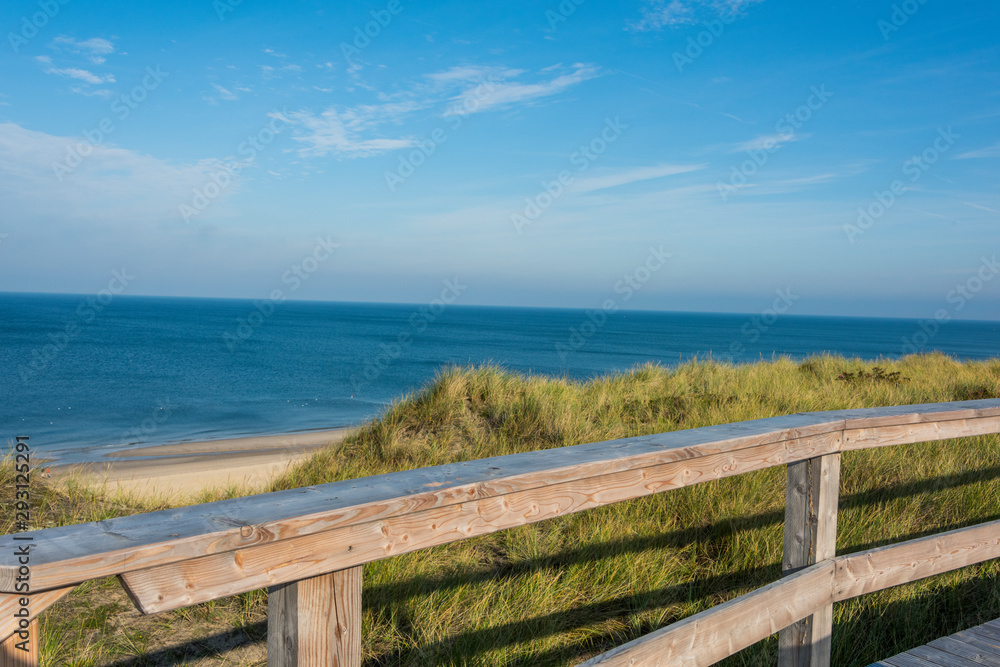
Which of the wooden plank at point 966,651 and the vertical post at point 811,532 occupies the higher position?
the vertical post at point 811,532

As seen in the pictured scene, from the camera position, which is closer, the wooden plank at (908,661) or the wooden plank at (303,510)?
the wooden plank at (303,510)

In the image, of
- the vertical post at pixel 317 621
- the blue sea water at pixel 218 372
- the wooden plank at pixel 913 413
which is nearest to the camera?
the vertical post at pixel 317 621

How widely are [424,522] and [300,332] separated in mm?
93374

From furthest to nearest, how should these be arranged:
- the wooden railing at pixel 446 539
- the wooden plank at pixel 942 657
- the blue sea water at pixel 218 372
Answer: the blue sea water at pixel 218 372 < the wooden plank at pixel 942 657 < the wooden railing at pixel 446 539

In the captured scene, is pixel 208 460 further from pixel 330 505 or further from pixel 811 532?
pixel 330 505

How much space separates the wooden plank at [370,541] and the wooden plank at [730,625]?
451mm

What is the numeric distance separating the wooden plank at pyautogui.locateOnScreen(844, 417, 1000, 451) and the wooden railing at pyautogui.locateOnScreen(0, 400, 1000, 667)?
0.4 inches

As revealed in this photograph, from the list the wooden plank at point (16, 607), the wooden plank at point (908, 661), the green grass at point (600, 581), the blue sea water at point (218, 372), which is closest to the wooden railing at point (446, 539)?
the wooden plank at point (16, 607)

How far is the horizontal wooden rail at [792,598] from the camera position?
2000mm

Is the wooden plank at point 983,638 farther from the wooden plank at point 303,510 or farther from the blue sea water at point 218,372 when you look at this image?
the blue sea water at point 218,372

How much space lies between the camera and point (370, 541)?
1.41 meters

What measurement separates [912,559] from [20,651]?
327 cm

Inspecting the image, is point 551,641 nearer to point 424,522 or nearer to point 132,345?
point 424,522

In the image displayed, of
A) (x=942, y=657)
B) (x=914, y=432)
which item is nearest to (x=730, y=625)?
(x=942, y=657)
